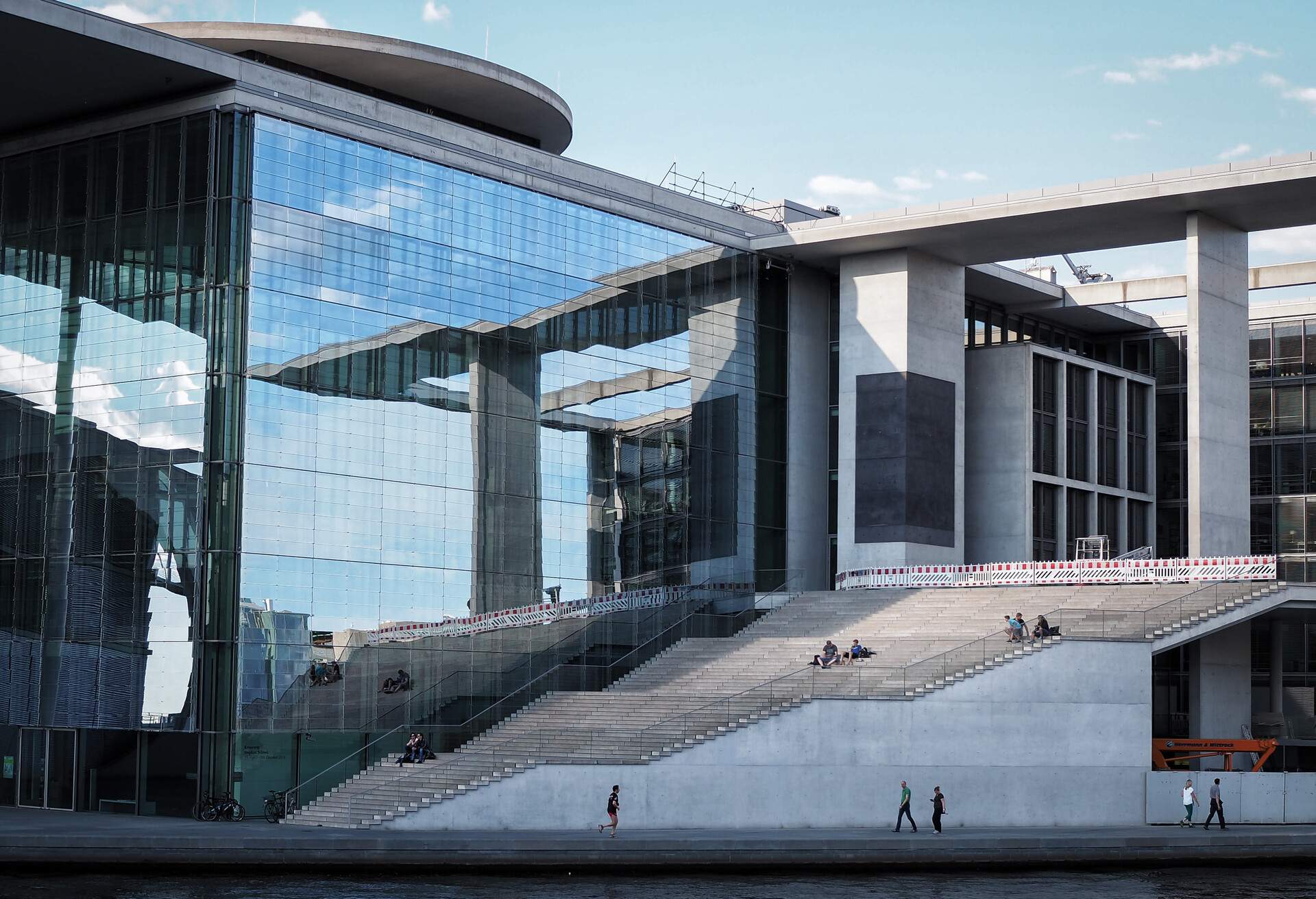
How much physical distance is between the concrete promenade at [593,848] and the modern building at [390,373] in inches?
229

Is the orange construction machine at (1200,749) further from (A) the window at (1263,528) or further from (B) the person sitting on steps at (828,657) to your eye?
(A) the window at (1263,528)

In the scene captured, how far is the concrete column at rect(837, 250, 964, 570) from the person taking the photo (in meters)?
54.3

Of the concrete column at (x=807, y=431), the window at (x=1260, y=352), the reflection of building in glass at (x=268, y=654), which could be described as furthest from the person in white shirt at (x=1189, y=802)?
the window at (x=1260, y=352)

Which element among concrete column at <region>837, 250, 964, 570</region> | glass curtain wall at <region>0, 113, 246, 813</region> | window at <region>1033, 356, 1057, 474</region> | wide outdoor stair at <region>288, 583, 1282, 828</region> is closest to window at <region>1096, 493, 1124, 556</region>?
window at <region>1033, 356, 1057, 474</region>

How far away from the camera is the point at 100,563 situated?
42.6m

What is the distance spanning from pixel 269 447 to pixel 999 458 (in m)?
28.7

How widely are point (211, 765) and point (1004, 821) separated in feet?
61.2

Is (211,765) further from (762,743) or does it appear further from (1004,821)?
(1004,821)

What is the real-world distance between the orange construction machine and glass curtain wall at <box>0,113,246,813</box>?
2359 cm

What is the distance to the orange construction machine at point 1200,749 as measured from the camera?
43.2 m

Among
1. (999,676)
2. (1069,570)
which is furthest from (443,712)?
(1069,570)

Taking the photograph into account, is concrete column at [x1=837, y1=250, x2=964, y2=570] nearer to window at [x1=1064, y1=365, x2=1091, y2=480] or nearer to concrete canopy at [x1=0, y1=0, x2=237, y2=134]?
window at [x1=1064, y1=365, x2=1091, y2=480]

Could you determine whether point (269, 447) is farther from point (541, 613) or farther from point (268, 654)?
point (541, 613)

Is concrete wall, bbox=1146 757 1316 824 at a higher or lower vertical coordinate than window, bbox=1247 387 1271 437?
lower
